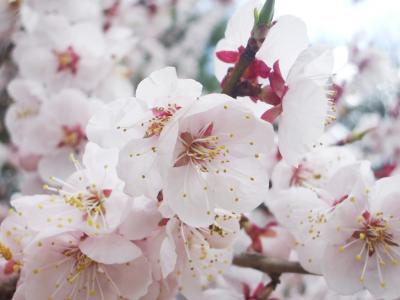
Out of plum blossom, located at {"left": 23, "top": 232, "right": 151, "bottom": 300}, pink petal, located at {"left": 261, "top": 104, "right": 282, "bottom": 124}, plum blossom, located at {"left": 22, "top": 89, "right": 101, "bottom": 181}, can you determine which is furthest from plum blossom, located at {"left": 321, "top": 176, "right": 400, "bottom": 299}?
plum blossom, located at {"left": 22, "top": 89, "right": 101, "bottom": 181}

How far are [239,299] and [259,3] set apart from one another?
2.42ft

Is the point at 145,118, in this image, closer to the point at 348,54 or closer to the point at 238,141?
the point at 238,141

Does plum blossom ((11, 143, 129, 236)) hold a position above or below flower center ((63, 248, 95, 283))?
above

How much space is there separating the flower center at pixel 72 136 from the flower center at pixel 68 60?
255 millimetres

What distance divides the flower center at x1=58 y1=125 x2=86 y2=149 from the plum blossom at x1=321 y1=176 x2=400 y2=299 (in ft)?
3.00

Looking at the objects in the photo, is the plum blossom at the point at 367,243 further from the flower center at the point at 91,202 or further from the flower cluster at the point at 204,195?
the flower center at the point at 91,202

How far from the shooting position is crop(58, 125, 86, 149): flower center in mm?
1614

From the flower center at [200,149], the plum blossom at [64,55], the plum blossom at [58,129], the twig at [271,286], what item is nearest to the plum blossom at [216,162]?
the flower center at [200,149]

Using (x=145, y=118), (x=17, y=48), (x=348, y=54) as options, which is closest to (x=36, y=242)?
(x=145, y=118)

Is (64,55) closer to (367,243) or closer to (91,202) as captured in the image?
(91,202)

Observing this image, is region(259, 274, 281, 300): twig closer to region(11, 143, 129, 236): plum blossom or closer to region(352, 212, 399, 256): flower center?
region(352, 212, 399, 256): flower center

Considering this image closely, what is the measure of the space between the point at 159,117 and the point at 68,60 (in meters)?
1.01

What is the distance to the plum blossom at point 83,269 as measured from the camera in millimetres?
904

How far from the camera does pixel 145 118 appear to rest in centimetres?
88
